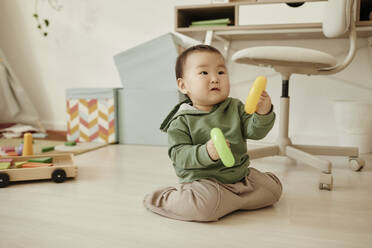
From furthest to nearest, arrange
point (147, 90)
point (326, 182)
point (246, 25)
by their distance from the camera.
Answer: point (147, 90) → point (246, 25) → point (326, 182)

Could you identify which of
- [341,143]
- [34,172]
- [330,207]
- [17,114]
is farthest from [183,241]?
[17,114]

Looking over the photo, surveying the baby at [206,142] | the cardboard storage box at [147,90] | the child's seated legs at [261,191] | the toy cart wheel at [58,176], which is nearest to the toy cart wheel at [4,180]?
the toy cart wheel at [58,176]

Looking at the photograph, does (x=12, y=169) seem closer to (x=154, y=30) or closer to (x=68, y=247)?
(x=68, y=247)

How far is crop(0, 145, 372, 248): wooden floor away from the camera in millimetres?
697

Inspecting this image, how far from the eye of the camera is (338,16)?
1.21 meters

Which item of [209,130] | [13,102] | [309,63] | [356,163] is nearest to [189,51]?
[209,130]

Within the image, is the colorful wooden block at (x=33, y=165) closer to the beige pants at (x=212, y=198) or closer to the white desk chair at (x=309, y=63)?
the beige pants at (x=212, y=198)

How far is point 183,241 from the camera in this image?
693mm

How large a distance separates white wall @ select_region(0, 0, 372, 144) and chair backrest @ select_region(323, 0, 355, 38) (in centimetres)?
56

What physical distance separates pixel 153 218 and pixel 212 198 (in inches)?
5.8

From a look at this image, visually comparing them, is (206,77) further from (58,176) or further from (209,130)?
(58,176)

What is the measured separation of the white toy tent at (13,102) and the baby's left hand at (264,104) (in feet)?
5.98

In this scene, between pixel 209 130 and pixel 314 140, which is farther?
pixel 314 140

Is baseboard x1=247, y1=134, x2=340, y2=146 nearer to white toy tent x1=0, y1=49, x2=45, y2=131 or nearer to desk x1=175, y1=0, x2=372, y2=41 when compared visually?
desk x1=175, y1=0, x2=372, y2=41
